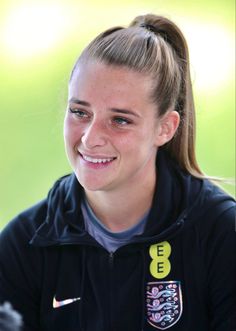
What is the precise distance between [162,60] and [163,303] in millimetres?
547

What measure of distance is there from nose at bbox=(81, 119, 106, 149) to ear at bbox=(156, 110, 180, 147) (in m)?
0.15

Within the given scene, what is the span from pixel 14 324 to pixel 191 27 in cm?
110

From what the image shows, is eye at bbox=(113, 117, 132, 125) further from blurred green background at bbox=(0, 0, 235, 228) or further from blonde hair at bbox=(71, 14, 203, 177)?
blurred green background at bbox=(0, 0, 235, 228)

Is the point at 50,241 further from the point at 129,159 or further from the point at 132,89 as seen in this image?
the point at 132,89

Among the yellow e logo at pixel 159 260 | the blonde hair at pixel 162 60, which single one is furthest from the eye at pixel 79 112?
the yellow e logo at pixel 159 260

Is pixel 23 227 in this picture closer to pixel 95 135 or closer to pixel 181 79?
pixel 95 135

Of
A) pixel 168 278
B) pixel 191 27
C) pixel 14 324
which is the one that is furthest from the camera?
pixel 191 27

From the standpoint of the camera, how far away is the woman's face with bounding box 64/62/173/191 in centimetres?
111

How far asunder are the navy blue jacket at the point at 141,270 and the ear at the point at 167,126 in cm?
10

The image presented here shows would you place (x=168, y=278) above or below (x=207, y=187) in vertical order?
below

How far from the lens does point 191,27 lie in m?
1.75

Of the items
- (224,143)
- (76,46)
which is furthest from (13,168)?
(224,143)

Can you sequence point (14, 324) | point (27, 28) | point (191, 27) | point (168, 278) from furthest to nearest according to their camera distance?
1. point (191, 27)
2. point (27, 28)
3. point (168, 278)
4. point (14, 324)

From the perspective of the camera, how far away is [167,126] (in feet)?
4.03
